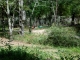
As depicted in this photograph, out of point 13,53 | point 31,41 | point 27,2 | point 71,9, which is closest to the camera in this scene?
point 13,53

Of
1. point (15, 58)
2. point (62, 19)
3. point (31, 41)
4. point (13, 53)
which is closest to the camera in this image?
point (15, 58)

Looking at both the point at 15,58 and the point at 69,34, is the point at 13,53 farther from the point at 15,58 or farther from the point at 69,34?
the point at 69,34

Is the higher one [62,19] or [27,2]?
[27,2]

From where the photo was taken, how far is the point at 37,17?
2778 inches

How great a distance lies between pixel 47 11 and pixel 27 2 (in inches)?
1102

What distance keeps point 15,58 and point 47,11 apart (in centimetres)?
5470

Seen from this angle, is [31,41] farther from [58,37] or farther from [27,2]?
[27,2]

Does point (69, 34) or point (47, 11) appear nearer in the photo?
point (69, 34)

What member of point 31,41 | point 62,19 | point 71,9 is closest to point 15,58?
point 31,41

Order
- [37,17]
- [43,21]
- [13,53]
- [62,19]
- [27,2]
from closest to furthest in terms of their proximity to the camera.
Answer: [13,53]
[27,2]
[62,19]
[37,17]
[43,21]

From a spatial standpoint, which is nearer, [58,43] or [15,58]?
[15,58]

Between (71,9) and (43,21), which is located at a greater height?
(71,9)

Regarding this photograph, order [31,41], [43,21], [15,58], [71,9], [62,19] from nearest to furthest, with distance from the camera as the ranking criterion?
[15,58] < [31,41] < [71,9] < [62,19] < [43,21]

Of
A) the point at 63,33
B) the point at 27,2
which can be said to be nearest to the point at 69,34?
the point at 63,33
